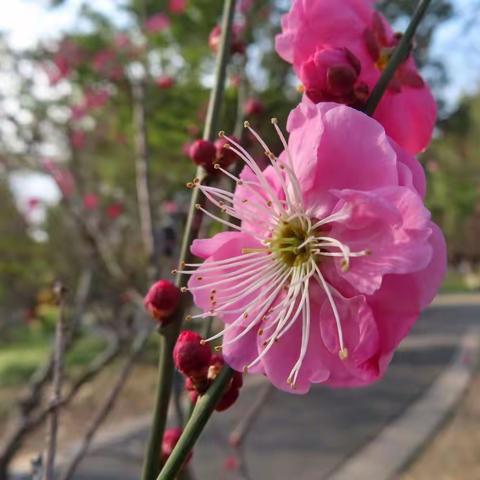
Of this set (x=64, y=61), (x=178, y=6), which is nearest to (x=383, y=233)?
(x=64, y=61)

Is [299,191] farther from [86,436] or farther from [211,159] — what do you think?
[86,436]

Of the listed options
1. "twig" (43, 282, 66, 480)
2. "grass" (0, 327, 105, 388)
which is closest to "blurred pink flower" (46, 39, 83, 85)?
"grass" (0, 327, 105, 388)

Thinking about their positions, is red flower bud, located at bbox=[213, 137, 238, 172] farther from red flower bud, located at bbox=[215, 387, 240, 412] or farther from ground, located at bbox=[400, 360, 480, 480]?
ground, located at bbox=[400, 360, 480, 480]

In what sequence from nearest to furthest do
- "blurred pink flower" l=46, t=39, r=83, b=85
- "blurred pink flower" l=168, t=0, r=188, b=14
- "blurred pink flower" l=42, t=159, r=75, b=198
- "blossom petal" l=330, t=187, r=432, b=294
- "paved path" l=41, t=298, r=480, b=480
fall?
"blossom petal" l=330, t=187, r=432, b=294, "blurred pink flower" l=42, t=159, r=75, b=198, "paved path" l=41, t=298, r=480, b=480, "blurred pink flower" l=46, t=39, r=83, b=85, "blurred pink flower" l=168, t=0, r=188, b=14

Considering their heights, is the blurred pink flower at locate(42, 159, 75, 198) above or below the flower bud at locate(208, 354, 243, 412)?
below

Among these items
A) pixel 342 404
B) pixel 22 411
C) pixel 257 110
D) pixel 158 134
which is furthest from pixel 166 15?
pixel 257 110

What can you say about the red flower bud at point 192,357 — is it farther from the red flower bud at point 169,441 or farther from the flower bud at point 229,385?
the red flower bud at point 169,441
